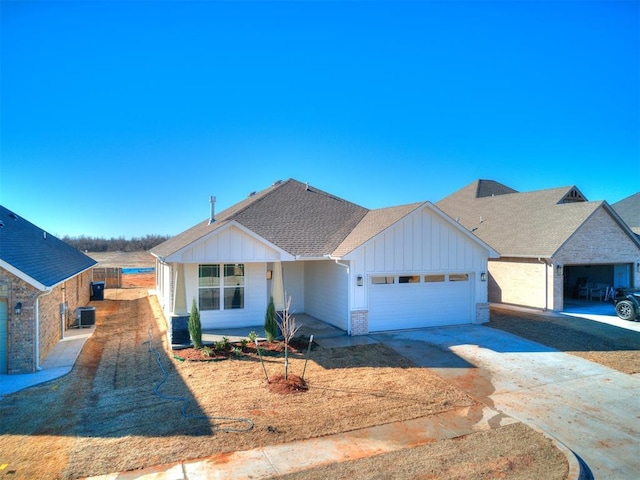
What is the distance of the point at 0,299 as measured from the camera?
935 cm

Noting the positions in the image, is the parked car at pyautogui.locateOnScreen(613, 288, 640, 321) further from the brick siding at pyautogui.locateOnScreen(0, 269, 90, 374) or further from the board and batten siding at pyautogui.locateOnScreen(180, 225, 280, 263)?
the brick siding at pyautogui.locateOnScreen(0, 269, 90, 374)

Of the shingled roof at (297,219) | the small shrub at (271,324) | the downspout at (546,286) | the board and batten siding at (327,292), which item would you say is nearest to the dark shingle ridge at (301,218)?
the shingled roof at (297,219)

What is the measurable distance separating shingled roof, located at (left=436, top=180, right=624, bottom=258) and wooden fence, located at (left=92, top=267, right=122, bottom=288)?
26.0 metres

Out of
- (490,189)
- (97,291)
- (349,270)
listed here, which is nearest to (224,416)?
(349,270)

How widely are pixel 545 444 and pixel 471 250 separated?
9.76 m

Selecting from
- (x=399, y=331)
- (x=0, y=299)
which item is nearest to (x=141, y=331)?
(x=0, y=299)

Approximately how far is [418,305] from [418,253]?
1961mm

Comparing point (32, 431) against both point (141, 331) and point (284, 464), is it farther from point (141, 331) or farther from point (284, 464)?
point (141, 331)

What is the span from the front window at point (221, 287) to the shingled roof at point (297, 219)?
4.37ft

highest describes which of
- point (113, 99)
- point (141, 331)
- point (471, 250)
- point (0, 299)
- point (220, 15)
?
point (220, 15)

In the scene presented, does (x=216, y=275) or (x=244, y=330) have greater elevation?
(x=216, y=275)

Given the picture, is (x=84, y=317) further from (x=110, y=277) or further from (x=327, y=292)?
(x=110, y=277)

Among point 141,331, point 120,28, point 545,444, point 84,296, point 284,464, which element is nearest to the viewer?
point 284,464

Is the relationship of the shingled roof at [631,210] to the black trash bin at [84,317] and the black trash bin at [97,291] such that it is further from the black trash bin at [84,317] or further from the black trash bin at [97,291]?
the black trash bin at [97,291]
